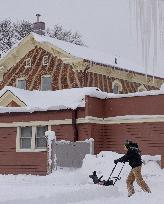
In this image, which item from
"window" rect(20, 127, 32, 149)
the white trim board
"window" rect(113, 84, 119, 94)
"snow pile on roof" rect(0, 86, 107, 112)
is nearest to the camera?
the white trim board

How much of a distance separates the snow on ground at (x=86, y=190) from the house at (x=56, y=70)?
13.1 metres

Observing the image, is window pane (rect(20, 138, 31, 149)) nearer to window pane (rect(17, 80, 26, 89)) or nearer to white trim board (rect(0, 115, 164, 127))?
white trim board (rect(0, 115, 164, 127))

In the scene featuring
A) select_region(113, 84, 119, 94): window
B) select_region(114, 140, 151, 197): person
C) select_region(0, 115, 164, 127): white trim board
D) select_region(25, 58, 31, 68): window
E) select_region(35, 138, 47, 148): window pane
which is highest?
select_region(25, 58, 31, 68): window

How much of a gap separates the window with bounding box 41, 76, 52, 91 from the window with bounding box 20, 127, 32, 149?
967 centimetres

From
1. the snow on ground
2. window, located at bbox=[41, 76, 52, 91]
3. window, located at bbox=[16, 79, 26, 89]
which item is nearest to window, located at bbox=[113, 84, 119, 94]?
window, located at bbox=[41, 76, 52, 91]

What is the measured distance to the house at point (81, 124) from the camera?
21.2m

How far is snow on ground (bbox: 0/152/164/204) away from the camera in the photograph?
1040 cm

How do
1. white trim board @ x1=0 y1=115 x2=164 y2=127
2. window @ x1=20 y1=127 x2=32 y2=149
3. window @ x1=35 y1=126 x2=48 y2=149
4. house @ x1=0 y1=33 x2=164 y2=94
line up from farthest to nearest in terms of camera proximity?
house @ x1=0 y1=33 x2=164 y2=94, window @ x1=20 y1=127 x2=32 y2=149, window @ x1=35 y1=126 x2=48 y2=149, white trim board @ x1=0 y1=115 x2=164 y2=127

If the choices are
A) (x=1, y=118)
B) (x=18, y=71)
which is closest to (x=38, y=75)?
(x=18, y=71)

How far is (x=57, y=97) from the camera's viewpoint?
2506 centimetres

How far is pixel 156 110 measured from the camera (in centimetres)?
2108

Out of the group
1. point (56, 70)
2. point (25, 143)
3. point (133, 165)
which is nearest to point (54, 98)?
point (25, 143)

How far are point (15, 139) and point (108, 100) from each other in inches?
210

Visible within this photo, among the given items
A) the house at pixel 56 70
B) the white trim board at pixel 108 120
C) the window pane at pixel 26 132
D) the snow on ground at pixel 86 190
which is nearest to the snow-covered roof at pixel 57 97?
the white trim board at pixel 108 120
